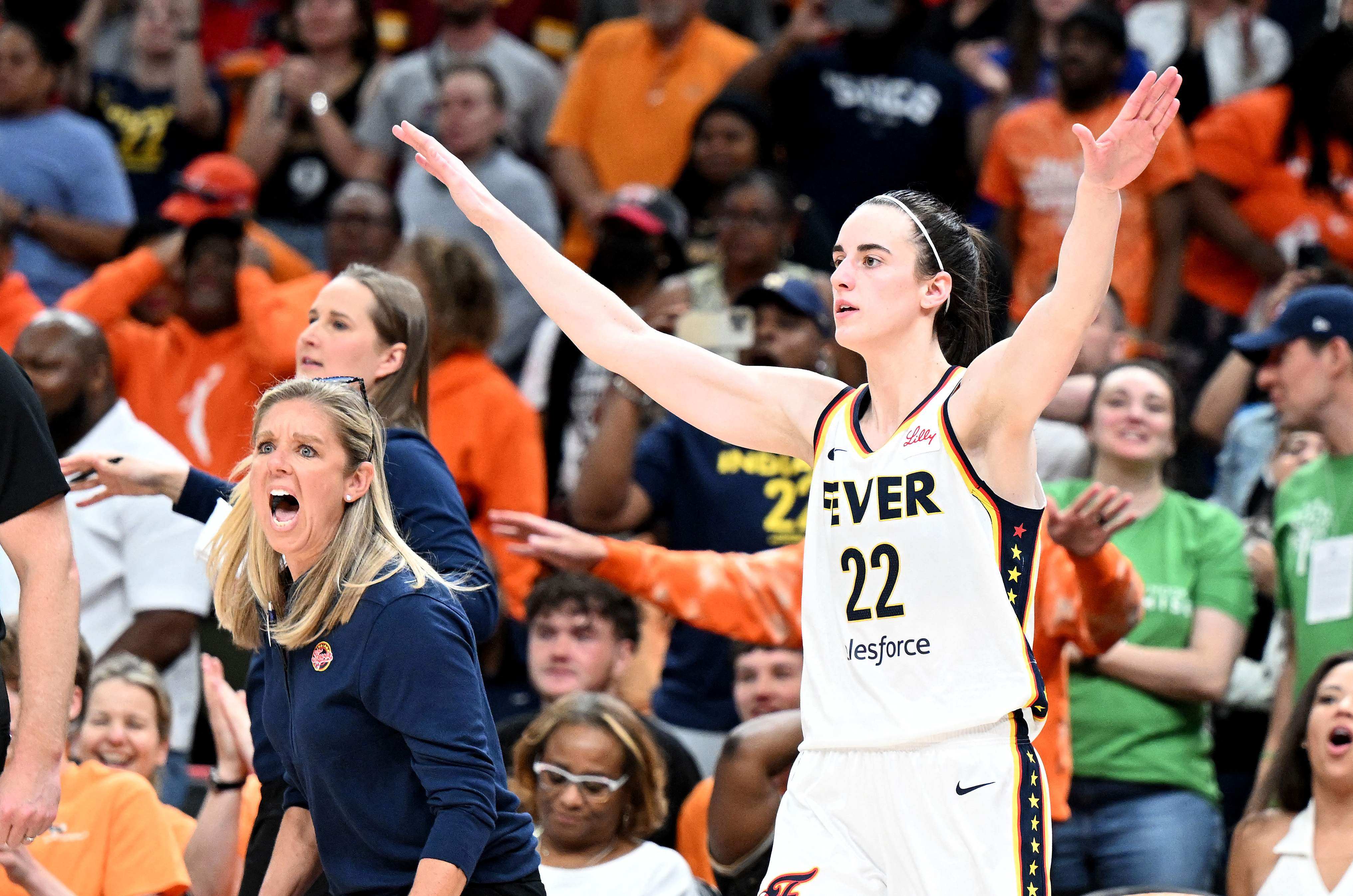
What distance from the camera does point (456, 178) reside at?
3.80m

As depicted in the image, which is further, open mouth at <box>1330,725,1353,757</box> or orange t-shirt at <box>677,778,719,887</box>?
orange t-shirt at <box>677,778,719,887</box>

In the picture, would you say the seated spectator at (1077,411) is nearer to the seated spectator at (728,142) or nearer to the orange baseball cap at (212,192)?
the seated spectator at (728,142)

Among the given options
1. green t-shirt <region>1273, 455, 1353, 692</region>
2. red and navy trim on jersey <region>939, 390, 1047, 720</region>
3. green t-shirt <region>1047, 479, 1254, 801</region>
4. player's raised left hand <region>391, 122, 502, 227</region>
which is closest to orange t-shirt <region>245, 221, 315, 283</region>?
green t-shirt <region>1047, 479, 1254, 801</region>

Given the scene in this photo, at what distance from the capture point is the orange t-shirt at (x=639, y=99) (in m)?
9.01

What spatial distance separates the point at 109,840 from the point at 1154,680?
123 inches

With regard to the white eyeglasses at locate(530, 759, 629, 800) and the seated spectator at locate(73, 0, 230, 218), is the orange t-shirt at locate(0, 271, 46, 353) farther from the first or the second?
the white eyeglasses at locate(530, 759, 629, 800)

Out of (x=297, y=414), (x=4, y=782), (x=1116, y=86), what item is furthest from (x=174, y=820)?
(x=1116, y=86)

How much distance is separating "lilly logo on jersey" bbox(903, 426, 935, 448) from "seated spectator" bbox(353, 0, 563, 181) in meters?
5.94

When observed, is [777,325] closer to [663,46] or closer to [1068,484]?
[1068,484]

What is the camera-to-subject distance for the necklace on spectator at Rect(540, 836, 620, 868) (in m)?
5.08

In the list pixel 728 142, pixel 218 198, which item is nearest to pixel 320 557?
pixel 218 198

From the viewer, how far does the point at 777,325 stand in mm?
6449

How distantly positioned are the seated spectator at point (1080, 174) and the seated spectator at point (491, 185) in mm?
2170

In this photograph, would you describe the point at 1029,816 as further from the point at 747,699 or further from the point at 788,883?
the point at 747,699
